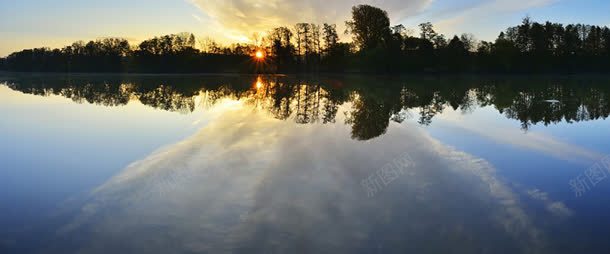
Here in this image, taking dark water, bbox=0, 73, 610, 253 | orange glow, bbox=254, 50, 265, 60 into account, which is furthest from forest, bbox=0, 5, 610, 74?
dark water, bbox=0, 73, 610, 253

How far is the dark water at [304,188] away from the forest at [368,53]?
237 feet

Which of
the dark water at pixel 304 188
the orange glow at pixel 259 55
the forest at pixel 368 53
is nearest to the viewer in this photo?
the dark water at pixel 304 188

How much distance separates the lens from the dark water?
6334mm

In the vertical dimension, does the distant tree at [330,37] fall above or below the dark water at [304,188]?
above

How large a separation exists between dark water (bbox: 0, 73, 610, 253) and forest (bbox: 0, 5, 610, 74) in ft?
237

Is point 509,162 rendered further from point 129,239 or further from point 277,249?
point 129,239

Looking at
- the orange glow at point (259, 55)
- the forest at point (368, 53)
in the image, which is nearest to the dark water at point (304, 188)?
the forest at point (368, 53)

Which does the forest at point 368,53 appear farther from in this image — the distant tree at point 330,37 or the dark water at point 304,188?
the dark water at point 304,188

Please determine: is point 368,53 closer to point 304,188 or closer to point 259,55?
point 259,55

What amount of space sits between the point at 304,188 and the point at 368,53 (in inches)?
3096

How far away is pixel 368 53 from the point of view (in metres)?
85.0

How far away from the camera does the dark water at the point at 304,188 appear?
6.33 meters

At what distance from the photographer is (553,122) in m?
20.0

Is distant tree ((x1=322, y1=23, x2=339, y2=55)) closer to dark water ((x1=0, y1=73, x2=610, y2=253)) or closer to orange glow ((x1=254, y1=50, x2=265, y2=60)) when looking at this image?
orange glow ((x1=254, y1=50, x2=265, y2=60))
